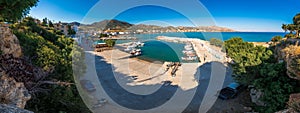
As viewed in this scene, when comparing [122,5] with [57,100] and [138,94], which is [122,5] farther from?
[138,94]

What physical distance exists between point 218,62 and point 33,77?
19.5m

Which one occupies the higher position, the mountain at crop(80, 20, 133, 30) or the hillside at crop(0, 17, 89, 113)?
the mountain at crop(80, 20, 133, 30)

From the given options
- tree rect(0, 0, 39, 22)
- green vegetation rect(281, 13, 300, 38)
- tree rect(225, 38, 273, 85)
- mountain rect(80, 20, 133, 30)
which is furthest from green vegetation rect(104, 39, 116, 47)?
tree rect(0, 0, 39, 22)

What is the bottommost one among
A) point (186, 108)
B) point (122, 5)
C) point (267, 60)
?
point (186, 108)

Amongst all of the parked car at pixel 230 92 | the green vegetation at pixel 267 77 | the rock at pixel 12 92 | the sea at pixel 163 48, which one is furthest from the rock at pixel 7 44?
the sea at pixel 163 48

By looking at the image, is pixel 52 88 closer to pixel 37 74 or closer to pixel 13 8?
pixel 37 74

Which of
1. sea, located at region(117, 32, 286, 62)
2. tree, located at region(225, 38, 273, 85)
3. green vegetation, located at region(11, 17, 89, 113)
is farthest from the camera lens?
sea, located at region(117, 32, 286, 62)

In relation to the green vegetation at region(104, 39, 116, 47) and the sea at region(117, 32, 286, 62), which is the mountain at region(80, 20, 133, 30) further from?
the green vegetation at region(104, 39, 116, 47)

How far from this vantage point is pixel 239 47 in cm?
1455

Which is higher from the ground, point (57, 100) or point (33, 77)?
point (33, 77)

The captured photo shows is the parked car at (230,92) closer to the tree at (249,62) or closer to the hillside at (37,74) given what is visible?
the tree at (249,62)

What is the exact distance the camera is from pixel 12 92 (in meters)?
4.00

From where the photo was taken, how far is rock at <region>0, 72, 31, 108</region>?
3811 millimetres

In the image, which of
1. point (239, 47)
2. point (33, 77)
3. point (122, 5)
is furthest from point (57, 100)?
point (239, 47)
